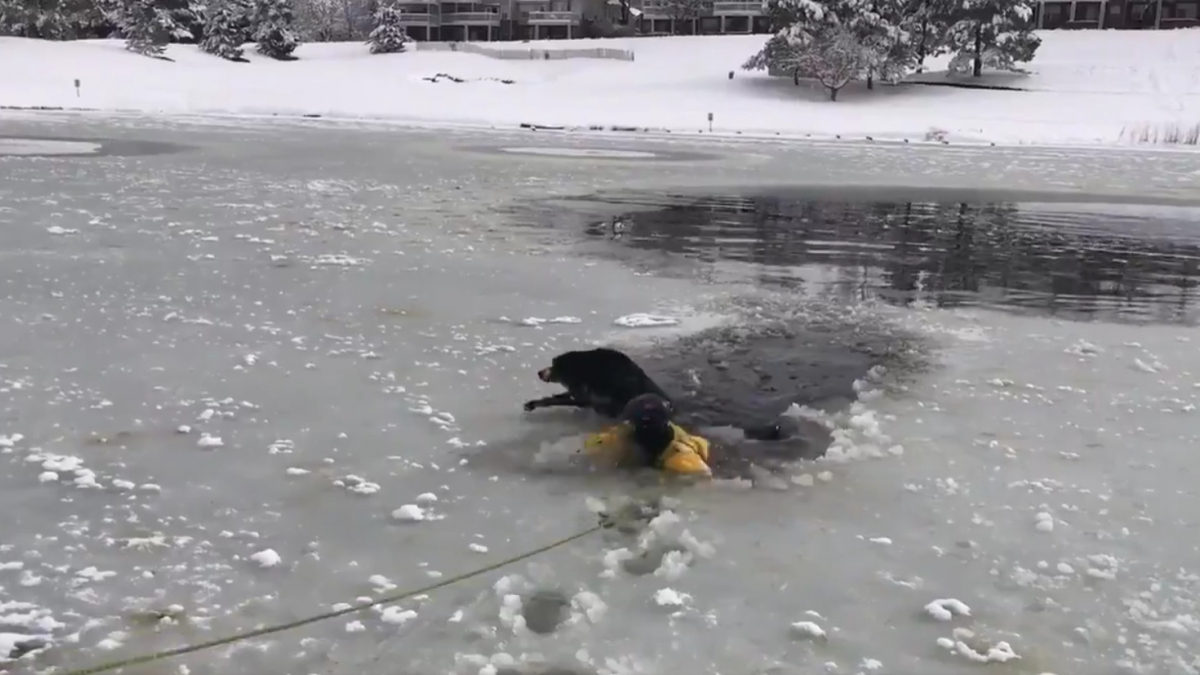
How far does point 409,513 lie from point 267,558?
0.75 metres

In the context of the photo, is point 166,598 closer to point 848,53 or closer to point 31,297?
point 31,297

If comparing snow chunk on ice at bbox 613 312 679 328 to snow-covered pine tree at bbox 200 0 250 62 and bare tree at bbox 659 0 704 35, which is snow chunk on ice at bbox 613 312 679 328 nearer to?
snow-covered pine tree at bbox 200 0 250 62

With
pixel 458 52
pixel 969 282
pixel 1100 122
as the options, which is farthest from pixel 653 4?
pixel 969 282

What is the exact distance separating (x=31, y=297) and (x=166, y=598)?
6.25 meters

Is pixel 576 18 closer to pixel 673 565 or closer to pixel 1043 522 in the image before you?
pixel 1043 522

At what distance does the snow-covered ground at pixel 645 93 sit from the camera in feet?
141

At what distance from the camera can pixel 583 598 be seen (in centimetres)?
432

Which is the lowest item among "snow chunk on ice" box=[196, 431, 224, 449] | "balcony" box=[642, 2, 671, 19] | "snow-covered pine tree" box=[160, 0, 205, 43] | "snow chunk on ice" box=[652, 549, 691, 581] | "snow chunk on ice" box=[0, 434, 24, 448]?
"snow chunk on ice" box=[652, 549, 691, 581]

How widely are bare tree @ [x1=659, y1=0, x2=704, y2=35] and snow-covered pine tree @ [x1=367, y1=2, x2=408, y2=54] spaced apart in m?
28.7

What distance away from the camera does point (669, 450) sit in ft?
18.9

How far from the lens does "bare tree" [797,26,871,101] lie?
4991 centimetres

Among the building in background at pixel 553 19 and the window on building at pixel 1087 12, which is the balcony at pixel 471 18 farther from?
the window on building at pixel 1087 12

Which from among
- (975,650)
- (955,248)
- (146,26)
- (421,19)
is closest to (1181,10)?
(421,19)

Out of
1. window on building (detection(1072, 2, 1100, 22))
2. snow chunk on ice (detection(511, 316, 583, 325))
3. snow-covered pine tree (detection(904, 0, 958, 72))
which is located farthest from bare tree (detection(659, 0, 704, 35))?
snow chunk on ice (detection(511, 316, 583, 325))
